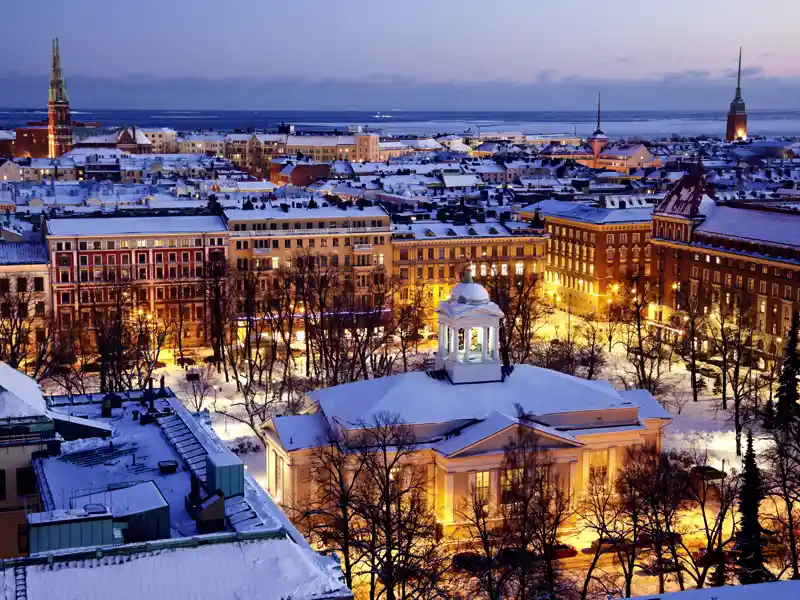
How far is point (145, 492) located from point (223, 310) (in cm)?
5995

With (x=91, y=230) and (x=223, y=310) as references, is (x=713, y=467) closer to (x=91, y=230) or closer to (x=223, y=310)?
(x=223, y=310)

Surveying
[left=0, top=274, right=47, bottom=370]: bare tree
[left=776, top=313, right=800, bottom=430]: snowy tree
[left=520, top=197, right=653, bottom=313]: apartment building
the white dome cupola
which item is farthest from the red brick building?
the white dome cupola

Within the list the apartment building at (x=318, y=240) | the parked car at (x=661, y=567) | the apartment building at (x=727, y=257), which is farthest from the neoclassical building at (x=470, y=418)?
the apartment building at (x=318, y=240)

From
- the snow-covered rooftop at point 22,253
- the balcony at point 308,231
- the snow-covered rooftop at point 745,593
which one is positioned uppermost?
the balcony at point 308,231

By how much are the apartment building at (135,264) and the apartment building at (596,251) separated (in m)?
29.8

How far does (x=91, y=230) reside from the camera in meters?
90.0

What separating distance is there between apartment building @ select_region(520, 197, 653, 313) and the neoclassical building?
49327mm

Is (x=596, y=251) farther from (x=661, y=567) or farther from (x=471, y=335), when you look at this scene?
(x=661, y=567)

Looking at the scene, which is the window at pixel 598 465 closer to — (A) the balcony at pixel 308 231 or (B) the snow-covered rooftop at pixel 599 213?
(A) the balcony at pixel 308 231

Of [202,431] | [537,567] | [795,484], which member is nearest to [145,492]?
[202,431]

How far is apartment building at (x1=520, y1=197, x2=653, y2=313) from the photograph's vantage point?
105 meters

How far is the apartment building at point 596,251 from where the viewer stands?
345ft

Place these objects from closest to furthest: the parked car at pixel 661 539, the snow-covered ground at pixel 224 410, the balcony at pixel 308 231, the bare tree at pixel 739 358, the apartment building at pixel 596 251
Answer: the parked car at pixel 661 539 < the snow-covered ground at pixel 224 410 < the bare tree at pixel 739 358 < the balcony at pixel 308 231 < the apartment building at pixel 596 251

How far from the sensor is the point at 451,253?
10181 cm
